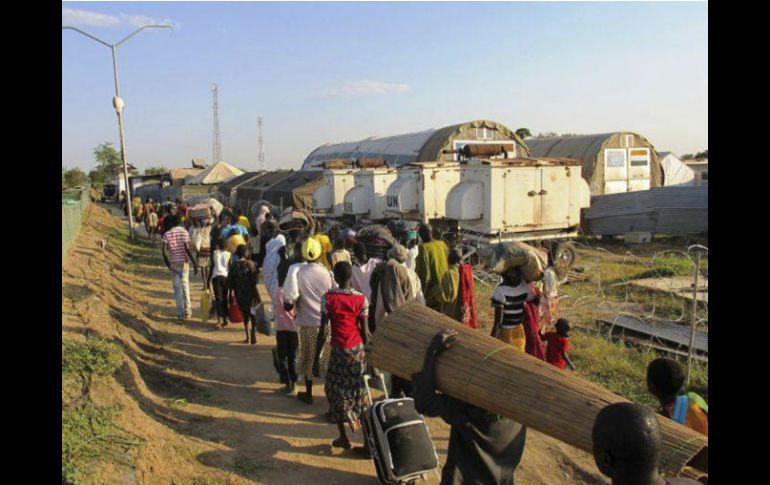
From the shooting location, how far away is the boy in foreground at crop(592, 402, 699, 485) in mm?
1688

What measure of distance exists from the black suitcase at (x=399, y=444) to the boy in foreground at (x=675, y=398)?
72.3 inches

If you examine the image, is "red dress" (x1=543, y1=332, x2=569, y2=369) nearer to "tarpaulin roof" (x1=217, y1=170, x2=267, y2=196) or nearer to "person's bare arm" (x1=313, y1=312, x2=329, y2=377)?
"person's bare arm" (x1=313, y1=312, x2=329, y2=377)

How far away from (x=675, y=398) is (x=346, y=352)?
2686 millimetres

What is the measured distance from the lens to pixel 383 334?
3387 mm

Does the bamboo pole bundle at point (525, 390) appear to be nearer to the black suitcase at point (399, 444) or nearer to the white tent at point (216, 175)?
the black suitcase at point (399, 444)

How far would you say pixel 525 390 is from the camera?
102 inches

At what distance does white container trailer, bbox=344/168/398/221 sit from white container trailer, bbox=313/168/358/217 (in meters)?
0.64

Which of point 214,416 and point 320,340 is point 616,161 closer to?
point 320,340

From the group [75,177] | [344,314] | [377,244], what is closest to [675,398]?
[344,314]

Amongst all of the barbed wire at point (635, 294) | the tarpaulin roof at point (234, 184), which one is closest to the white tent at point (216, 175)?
the tarpaulin roof at point (234, 184)

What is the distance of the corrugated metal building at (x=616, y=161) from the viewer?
22.0 m
